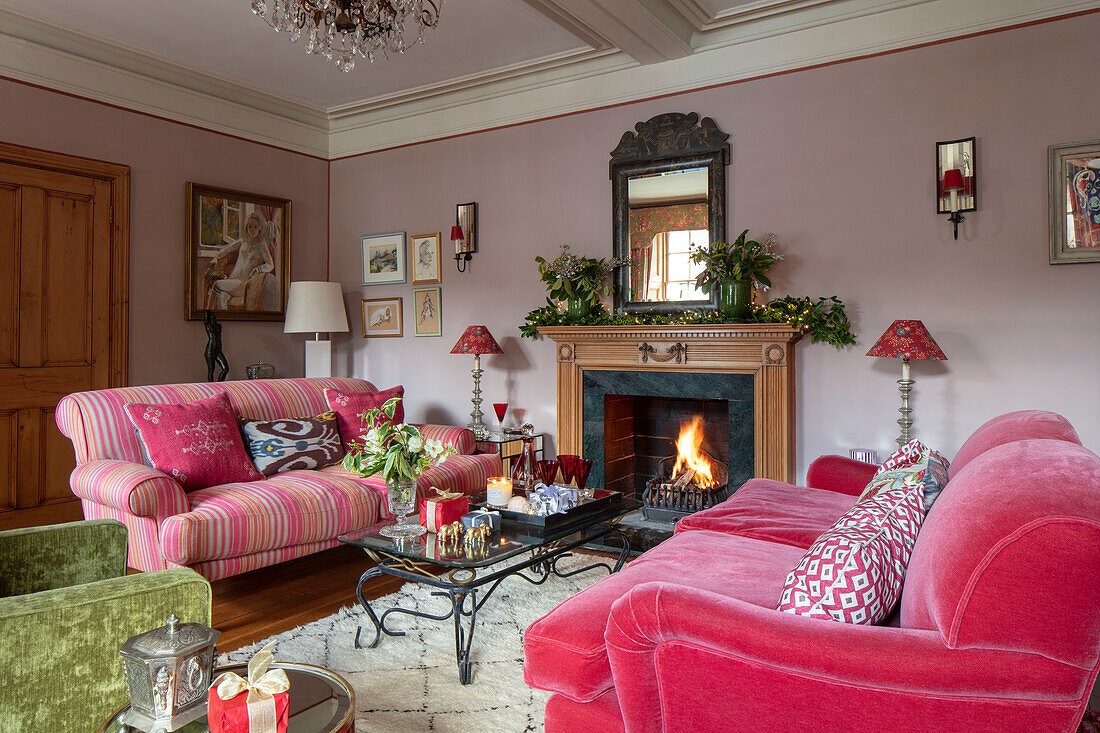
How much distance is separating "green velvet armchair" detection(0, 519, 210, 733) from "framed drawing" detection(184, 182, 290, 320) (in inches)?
152

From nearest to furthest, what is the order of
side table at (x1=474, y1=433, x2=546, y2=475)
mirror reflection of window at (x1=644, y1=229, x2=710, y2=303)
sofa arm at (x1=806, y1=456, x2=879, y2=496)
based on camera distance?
sofa arm at (x1=806, y1=456, x2=879, y2=496) → mirror reflection of window at (x1=644, y1=229, x2=710, y2=303) → side table at (x1=474, y1=433, x2=546, y2=475)

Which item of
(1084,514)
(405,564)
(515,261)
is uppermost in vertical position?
(515,261)

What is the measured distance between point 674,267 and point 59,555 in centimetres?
345

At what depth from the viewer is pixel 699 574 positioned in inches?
81.3

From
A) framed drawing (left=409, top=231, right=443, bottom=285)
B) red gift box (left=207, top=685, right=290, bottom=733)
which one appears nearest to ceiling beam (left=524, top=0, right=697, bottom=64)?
framed drawing (left=409, top=231, right=443, bottom=285)

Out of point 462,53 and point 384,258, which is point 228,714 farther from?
point 384,258

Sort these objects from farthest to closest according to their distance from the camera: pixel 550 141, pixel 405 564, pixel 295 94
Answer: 1. pixel 295 94
2. pixel 550 141
3. pixel 405 564

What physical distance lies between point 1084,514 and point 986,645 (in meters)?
0.27

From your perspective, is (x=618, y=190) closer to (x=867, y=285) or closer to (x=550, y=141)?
(x=550, y=141)

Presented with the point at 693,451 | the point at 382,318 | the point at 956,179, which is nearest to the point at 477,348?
the point at 382,318

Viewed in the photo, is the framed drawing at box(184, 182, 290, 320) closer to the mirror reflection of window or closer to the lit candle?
the mirror reflection of window

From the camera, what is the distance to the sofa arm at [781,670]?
1219mm

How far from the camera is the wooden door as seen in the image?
4.29 metres

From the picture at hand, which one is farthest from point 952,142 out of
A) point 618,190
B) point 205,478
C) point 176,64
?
point 176,64
